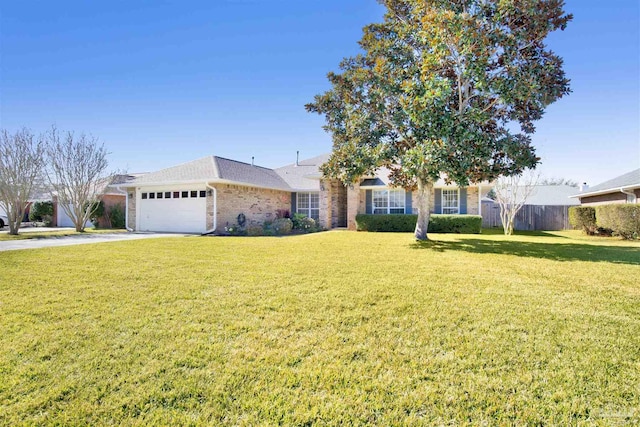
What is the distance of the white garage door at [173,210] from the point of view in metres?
18.2

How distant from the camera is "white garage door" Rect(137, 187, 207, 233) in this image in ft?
59.9

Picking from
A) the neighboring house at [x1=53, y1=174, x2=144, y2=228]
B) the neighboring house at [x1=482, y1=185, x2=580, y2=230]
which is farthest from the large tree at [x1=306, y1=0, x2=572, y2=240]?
the neighboring house at [x1=53, y1=174, x2=144, y2=228]

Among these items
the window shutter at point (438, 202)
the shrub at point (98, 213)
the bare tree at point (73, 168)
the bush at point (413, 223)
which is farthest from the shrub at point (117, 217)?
the window shutter at point (438, 202)

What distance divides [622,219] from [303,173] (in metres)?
19.3

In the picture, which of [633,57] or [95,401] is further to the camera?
[633,57]

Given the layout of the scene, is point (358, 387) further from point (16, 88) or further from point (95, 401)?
point (16, 88)

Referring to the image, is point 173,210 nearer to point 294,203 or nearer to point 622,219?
point 294,203

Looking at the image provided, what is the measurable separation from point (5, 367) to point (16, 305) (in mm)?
2397

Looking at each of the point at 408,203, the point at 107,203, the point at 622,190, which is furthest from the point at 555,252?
the point at 107,203

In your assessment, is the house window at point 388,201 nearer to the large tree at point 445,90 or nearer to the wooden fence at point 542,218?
the large tree at point 445,90

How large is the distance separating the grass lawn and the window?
41.5ft

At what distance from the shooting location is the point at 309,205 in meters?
23.3

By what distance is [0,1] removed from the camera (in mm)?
10617

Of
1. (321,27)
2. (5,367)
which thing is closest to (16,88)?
(321,27)
